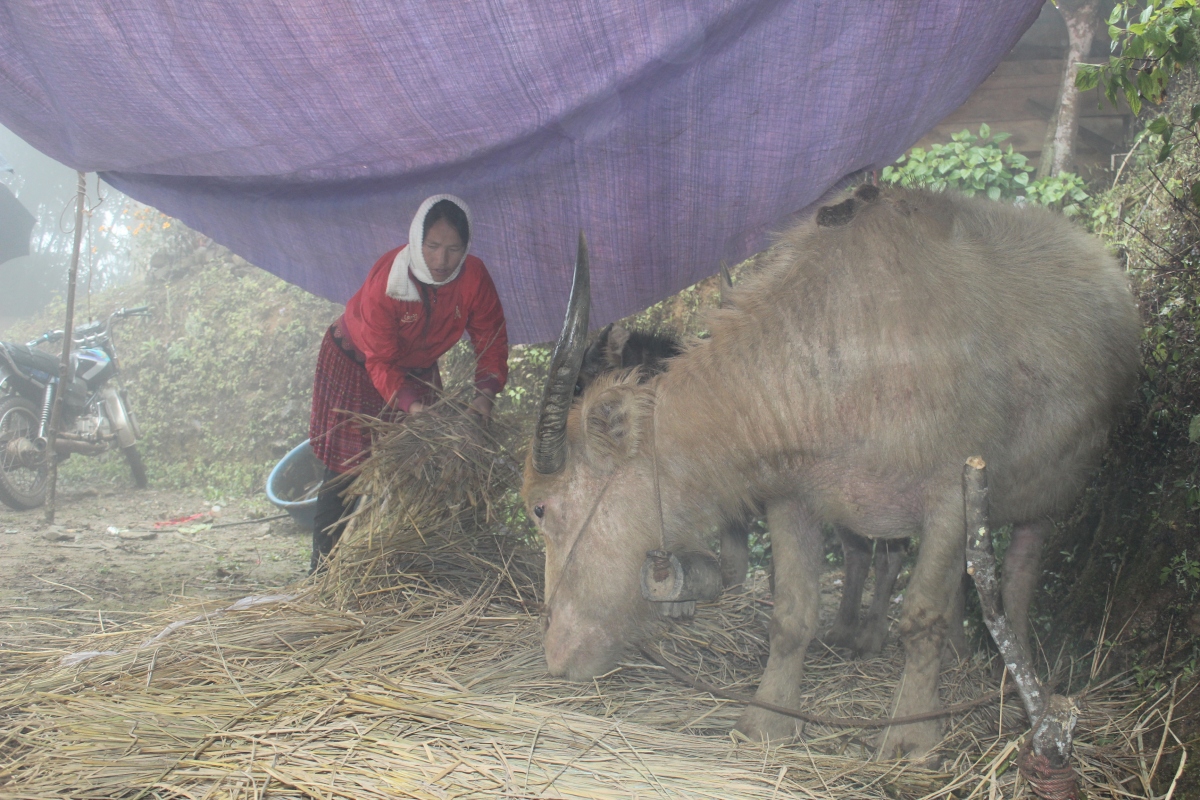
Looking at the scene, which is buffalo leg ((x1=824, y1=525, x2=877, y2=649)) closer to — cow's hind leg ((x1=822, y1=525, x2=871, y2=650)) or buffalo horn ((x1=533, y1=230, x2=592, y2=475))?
cow's hind leg ((x1=822, y1=525, x2=871, y2=650))

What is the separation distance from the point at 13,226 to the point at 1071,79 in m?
14.6

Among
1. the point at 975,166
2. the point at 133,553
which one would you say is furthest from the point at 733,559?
the point at 133,553

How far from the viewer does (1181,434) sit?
267 centimetres

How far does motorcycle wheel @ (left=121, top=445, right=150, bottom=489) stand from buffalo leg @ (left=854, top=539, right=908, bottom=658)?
8.60m

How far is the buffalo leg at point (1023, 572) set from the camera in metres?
2.96

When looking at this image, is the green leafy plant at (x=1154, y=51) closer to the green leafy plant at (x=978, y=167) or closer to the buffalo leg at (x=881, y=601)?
the buffalo leg at (x=881, y=601)

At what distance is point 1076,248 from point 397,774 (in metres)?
2.92

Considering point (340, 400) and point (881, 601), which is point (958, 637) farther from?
point (340, 400)

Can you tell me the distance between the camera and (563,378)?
8.47ft

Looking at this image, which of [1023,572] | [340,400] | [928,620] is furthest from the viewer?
[340,400]

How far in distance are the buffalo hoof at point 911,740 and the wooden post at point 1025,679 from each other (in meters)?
0.81

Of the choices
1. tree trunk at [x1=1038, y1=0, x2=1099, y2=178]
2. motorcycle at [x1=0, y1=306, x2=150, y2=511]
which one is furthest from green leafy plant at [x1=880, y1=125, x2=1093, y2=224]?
motorcycle at [x1=0, y1=306, x2=150, y2=511]

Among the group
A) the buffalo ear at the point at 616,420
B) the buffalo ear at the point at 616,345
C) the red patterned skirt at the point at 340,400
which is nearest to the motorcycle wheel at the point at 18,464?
the red patterned skirt at the point at 340,400

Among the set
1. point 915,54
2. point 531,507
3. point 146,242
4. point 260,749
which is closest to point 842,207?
point 915,54
